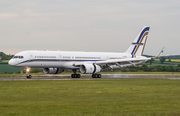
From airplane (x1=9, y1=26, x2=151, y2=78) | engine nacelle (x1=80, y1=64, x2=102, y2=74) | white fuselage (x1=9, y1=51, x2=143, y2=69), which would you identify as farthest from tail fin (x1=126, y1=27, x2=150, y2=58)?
engine nacelle (x1=80, y1=64, x2=102, y2=74)

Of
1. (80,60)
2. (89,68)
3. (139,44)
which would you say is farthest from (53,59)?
(139,44)

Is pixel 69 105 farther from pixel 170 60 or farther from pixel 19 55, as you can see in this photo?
pixel 170 60

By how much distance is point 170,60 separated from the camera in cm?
11906

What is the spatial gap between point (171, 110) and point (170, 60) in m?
101

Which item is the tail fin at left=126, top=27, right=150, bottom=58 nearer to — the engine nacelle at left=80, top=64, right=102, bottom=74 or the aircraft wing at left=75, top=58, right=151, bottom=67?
the aircraft wing at left=75, top=58, right=151, bottom=67

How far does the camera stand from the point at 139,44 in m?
75.4

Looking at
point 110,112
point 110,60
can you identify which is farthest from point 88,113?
point 110,60

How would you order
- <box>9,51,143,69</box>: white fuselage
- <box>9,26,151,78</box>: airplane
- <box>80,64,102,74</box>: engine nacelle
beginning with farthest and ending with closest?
<box>80,64,102,74</box>: engine nacelle
<box>9,26,151,78</box>: airplane
<box>9,51,143,69</box>: white fuselage

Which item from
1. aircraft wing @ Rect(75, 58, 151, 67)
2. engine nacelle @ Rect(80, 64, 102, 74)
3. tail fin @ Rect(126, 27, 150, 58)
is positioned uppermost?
tail fin @ Rect(126, 27, 150, 58)

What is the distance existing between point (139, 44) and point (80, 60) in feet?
54.3

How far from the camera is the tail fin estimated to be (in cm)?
7512

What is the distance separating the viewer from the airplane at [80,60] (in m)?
58.9

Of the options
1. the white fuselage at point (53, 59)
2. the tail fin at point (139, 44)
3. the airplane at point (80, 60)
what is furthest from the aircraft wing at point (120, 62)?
the tail fin at point (139, 44)

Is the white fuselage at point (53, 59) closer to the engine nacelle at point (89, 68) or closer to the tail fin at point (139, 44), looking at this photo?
the engine nacelle at point (89, 68)
